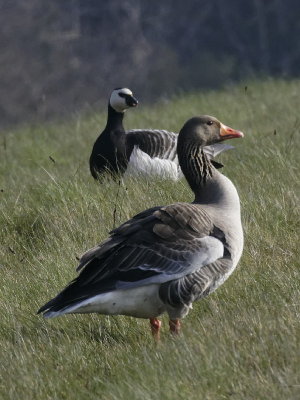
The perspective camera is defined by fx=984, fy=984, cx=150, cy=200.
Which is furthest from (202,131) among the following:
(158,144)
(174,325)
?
(158,144)

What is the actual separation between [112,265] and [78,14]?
21.7m

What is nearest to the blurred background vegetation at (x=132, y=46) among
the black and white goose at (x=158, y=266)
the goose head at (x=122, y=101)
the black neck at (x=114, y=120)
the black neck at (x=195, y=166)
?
the goose head at (x=122, y=101)

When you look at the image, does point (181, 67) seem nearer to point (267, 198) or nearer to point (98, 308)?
point (267, 198)

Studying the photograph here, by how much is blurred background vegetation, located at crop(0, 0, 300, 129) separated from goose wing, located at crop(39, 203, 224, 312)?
16850 mm

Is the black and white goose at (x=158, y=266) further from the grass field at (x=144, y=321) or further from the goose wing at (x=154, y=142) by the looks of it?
the goose wing at (x=154, y=142)

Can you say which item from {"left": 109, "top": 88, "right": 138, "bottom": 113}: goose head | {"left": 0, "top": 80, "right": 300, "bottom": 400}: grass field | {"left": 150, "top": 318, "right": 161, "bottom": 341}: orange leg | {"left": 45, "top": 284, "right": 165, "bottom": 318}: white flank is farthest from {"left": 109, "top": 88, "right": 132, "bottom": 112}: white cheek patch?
{"left": 45, "top": 284, "right": 165, "bottom": 318}: white flank

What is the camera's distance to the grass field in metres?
4.59

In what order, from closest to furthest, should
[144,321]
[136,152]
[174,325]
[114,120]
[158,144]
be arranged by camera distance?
[174,325] < [144,321] < [136,152] < [158,144] < [114,120]

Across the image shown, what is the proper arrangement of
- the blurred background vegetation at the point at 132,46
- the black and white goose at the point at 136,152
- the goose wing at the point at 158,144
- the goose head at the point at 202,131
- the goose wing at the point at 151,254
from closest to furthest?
the goose wing at the point at 151,254 < the goose head at the point at 202,131 < the black and white goose at the point at 136,152 < the goose wing at the point at 158,144 < the blurred background vegetation at the point at 132,46

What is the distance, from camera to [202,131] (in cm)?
626

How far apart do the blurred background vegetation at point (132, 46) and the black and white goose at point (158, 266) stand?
55.3 ft

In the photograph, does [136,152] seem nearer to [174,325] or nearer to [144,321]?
[144,321]

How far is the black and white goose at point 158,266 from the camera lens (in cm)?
532

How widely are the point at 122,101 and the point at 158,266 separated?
6.25 meters
